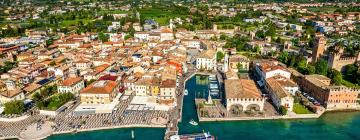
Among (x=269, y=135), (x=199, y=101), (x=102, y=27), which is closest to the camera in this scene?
(x=269, y=135)

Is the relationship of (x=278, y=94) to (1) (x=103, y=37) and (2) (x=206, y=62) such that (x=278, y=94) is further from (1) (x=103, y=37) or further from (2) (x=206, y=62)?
(1) (x=103, y=37)

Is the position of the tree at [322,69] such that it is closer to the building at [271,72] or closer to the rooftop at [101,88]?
the building at [271,72]

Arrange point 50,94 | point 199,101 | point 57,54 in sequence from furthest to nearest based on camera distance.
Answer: point 57,54
point 50,94
point 199,101

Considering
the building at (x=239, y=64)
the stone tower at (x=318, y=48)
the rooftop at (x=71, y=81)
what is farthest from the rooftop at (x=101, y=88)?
the stone tower at (x=318, y=48)

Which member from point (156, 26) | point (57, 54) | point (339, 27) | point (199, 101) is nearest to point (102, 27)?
point (156, 26)

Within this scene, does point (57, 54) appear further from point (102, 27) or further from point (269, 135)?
point (269, 135)

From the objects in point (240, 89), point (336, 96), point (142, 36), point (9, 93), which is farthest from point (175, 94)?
point (142, 36)
